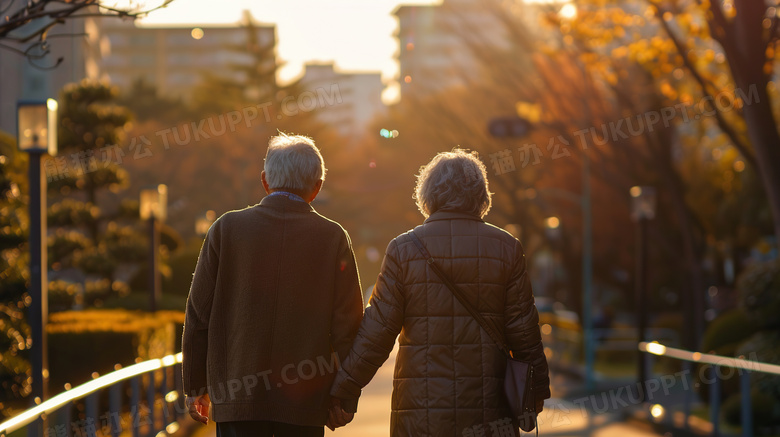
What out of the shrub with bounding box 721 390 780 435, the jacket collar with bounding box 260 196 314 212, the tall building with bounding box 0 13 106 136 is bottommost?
the shrub with bounding box 721 390 780 435

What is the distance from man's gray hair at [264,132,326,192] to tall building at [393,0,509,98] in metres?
21.6

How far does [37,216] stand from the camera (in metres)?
10.2

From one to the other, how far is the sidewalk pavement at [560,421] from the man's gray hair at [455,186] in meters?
7.00

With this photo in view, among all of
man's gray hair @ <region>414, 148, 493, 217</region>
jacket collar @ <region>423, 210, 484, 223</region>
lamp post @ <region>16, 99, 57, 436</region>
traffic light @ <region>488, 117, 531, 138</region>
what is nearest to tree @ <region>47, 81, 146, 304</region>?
traffic light @ <region>488, 117, 531, 138</region>

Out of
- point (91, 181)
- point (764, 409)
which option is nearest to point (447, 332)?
point (764, 409)

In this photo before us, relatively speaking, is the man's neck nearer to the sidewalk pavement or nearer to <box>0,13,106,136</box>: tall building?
the sidewalk pavement

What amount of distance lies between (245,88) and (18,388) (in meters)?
53.7

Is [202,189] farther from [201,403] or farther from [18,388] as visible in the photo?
[201,403]

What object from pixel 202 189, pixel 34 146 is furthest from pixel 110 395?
pixel 202 189

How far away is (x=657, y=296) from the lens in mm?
42031

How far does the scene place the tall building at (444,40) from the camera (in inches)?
1261

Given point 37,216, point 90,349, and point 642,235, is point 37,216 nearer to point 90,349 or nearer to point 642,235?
point 90,349

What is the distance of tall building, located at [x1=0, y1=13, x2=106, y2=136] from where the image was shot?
2892cm

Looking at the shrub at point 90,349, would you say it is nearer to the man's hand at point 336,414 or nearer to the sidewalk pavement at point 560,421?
the sidewalk pavement at point 560,421
